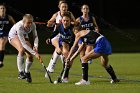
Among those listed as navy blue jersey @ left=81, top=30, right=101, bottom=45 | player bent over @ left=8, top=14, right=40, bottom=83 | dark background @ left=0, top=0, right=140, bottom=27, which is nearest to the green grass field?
player bent over @ left=8, top=14, right=40, bottom=83

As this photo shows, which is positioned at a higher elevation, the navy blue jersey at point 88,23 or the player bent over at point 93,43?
the player bent over at point 93,43

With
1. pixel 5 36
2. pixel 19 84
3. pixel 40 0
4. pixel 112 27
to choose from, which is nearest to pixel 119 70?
pixel 5 36

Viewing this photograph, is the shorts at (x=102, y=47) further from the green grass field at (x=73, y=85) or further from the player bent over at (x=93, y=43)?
the green grass field at (x=73, y=85)

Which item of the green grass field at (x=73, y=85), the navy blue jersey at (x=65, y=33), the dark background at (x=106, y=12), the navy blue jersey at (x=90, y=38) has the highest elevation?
the navy blue jersey at (x=90, y=38)

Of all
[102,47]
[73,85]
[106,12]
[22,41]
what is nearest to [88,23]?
[22,41]

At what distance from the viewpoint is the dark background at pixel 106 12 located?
4334 centimetres

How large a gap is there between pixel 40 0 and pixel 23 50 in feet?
104

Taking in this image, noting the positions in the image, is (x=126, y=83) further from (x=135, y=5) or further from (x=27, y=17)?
(x=135, y=5)

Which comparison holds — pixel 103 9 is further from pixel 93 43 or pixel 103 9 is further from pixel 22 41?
pixel 93 43

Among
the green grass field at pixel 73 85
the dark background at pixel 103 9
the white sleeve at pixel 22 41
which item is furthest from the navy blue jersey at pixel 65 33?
the dark background at pixel 103 9

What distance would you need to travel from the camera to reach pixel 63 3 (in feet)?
54.5

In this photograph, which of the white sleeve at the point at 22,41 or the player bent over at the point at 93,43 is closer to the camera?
the player bent over at the point at 93,43

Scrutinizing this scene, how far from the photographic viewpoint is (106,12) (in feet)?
155

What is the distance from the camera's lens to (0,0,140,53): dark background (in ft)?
142
